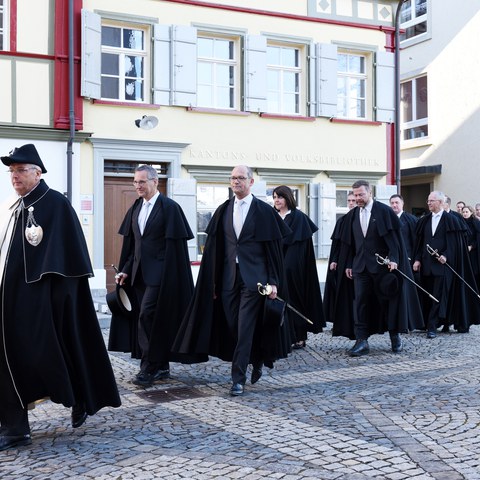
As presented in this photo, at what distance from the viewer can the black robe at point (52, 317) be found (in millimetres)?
5242

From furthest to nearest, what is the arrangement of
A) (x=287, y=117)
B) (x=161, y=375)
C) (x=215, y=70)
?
(x=287, y=117), (x=215, y=70), (x=161, y=375)

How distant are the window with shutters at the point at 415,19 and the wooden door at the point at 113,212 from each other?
38.9 ft

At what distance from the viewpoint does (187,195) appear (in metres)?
17.0

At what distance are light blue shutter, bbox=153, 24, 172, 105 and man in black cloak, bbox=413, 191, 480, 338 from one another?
21.9 ft

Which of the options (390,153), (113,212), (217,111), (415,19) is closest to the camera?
(113,212)

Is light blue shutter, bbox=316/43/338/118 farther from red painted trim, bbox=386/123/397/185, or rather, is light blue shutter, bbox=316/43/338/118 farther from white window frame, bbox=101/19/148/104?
white window frame, bbox=101/19/148/104

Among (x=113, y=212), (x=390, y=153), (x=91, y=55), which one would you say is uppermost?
(x=91, y=55)

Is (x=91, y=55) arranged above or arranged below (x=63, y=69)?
above

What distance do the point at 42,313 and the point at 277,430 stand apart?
5.65 ft

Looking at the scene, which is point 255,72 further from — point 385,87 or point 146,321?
point 146,321

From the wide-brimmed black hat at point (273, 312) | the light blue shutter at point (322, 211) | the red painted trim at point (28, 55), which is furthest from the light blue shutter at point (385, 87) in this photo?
the wide-brimmed black hat at point (273, 312)

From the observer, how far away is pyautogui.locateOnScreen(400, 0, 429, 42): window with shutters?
24.8 m

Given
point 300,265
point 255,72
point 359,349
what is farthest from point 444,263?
point 255,72

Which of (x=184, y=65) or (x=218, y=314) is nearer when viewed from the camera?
(x=218, y=314)
